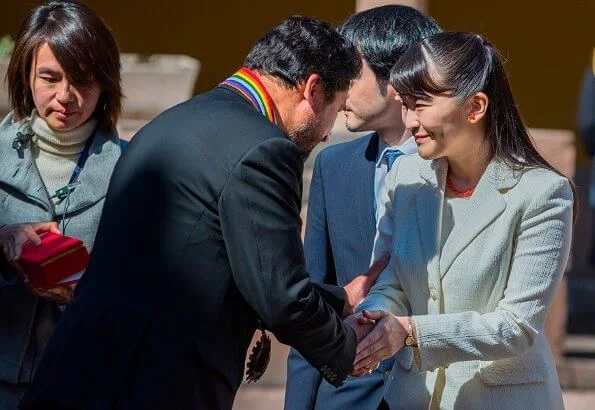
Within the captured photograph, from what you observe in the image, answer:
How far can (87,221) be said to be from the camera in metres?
4.13

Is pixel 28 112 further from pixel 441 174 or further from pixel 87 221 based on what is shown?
pixel 441 174

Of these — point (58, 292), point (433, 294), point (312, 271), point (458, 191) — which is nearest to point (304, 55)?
point (458, 191)

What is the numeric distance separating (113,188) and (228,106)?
1.13ft

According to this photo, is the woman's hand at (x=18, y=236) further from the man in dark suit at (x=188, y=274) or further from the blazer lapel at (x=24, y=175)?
the man in dark suit at (x=188, y=274)

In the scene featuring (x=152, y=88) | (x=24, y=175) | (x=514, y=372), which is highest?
(x=24, y=175)

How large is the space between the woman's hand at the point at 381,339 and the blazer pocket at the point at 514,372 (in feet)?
0.74

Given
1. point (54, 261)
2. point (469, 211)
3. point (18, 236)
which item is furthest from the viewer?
point (18, 236)

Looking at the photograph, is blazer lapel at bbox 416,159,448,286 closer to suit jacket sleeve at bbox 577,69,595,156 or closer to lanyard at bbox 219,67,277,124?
lanyard at bbox 219,67,277,124

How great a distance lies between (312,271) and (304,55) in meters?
0.90

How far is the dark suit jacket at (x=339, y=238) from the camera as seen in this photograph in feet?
13.0

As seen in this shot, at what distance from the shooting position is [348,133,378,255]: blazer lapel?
159 inches

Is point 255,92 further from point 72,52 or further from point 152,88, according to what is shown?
point 152,88

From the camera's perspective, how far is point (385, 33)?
4.20 metres

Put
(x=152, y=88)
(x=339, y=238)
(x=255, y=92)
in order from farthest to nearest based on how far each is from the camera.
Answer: (x=152, y=88), (x=339, y=238), (x=255, y=92)
